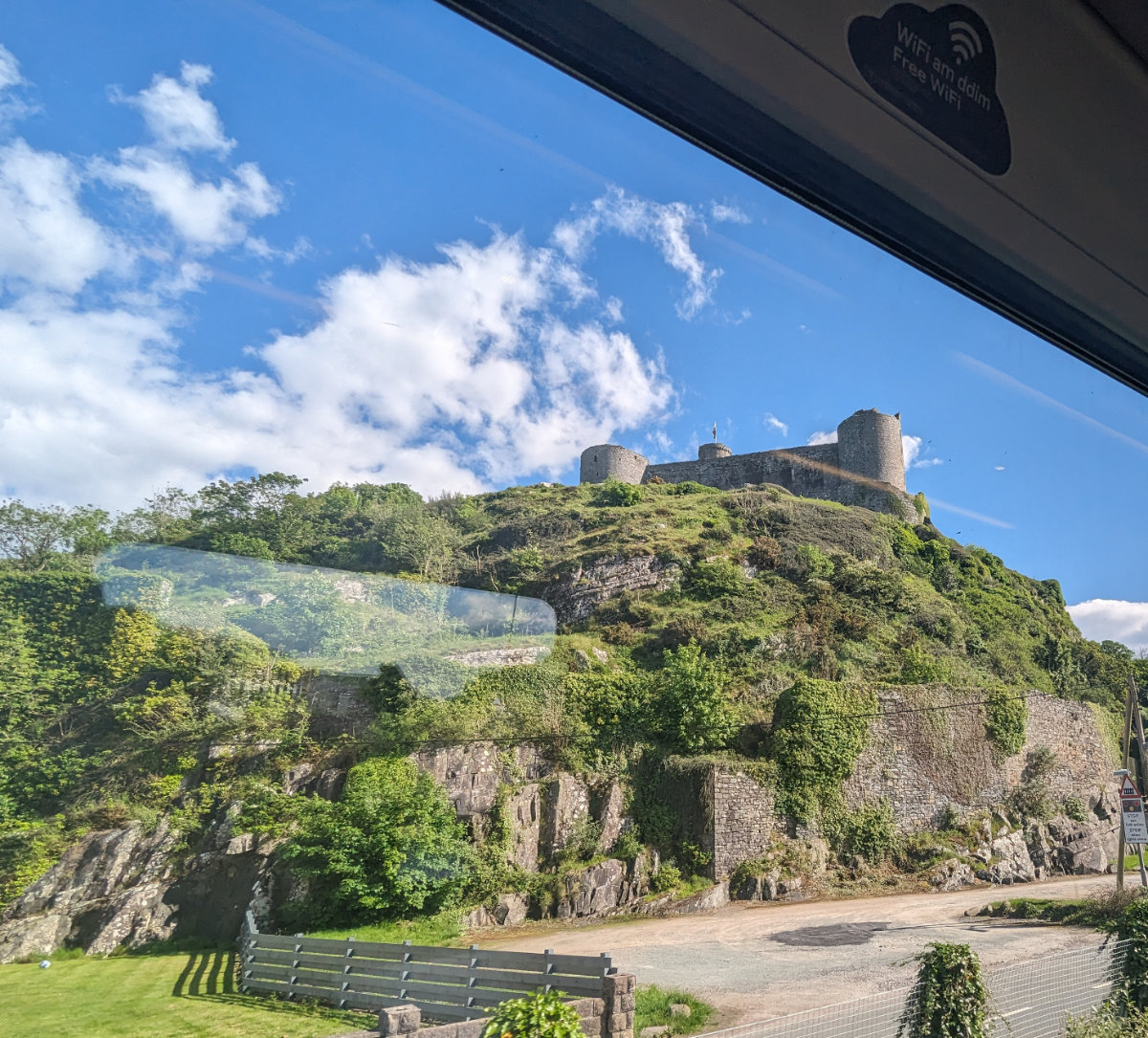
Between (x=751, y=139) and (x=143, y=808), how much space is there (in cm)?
184

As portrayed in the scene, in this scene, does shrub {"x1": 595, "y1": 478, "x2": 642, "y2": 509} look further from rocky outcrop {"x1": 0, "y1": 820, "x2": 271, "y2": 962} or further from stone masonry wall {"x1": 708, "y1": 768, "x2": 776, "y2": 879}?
rocky outcrop {"x1": 0, "y1": 820, "x2": 271, "y2": 962}

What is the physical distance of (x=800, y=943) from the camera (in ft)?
11.8

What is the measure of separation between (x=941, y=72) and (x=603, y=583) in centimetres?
421

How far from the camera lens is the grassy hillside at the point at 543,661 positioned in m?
1.43

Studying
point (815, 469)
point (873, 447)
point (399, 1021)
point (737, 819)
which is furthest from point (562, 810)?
point (815, 469)

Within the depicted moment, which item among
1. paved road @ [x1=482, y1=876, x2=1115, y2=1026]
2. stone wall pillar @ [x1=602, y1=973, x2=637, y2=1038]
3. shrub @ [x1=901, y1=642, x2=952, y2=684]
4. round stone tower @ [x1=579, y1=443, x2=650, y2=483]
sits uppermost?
round stone tower @ [x1=579, y1=443, x2=650, y2=483]

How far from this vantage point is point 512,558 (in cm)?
343

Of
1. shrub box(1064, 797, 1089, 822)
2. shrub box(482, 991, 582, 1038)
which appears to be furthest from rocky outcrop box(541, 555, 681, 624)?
shrub box(1064, 797, 1089, 822)

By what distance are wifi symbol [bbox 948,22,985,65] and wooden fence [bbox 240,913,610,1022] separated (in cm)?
210

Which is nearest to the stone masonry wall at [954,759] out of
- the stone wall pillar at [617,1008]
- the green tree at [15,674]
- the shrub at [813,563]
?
the shrub at [813,563]

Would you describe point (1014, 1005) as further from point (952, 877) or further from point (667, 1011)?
point (952, 877)

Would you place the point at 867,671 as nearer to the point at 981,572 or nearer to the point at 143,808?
the point at 981,572

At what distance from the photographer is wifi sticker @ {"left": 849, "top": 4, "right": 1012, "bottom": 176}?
74 cm

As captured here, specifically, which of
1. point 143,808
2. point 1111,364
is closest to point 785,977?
point 143,808
